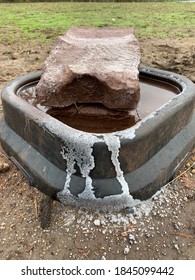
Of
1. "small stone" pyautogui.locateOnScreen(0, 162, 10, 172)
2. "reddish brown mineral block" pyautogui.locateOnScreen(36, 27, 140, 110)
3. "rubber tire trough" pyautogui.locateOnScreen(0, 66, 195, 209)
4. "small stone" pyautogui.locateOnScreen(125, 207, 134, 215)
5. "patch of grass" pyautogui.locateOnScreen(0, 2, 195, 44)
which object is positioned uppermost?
"reddish brown mineral block" pyautogui.locateOnScreen(36, 27, 140, 110)

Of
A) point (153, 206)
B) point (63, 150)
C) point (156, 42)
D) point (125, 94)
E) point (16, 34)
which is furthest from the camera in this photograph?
point (16, 34)

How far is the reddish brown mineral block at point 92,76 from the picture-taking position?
7.28 ft

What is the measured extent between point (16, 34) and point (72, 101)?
157 inches

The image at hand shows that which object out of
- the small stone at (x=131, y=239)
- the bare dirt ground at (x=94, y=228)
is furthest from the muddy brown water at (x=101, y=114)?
the small stone at (x=131, y=239)

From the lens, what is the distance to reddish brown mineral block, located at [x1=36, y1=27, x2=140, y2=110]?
2219 millimetres

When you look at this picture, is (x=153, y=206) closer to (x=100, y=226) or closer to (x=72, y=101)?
(x=100, y=226)

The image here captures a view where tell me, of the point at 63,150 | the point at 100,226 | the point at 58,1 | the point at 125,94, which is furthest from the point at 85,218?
the point at 58,1

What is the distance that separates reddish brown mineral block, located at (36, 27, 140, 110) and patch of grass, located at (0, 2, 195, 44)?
3.07 meters

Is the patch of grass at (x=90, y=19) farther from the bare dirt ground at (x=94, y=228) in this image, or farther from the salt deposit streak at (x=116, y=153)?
the salt deposit streak at (x=116, y=153)

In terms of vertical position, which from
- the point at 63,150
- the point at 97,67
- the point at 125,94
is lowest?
the point at 63,150

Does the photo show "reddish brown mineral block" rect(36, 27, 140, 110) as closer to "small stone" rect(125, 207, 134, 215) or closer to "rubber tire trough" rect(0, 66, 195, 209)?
"rubber tire trough" rect(0, 66, 195, 209)

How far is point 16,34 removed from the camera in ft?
19.2

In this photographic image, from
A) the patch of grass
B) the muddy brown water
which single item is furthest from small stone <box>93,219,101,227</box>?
the patch of grass

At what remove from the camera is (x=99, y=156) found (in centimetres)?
185
